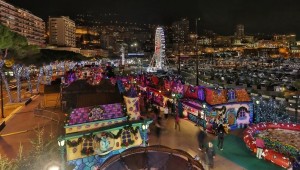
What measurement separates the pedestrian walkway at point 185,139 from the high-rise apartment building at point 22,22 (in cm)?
7845

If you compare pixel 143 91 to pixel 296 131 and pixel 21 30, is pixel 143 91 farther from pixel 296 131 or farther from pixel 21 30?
pixel 21 30

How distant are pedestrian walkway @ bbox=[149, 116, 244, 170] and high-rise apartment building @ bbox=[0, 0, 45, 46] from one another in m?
78.5

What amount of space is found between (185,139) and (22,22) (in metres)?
105

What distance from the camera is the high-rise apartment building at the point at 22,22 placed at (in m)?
84.4

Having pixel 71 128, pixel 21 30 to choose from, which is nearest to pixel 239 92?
pixel 71 128

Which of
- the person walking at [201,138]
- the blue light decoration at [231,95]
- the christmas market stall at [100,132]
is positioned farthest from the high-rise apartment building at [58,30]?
the christmas market stall at [100,132]

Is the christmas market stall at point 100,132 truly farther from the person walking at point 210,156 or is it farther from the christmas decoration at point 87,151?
the person walking at point 210,156

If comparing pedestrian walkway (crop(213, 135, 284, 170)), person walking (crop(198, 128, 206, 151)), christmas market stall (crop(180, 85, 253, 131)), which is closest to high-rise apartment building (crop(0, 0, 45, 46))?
christmas market stall (crop(180, 85, 253, 131))

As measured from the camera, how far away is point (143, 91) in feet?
73.8

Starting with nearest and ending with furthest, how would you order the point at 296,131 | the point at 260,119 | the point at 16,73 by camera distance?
the point at 296,131 → the point at 260,119 → the point at 16,73

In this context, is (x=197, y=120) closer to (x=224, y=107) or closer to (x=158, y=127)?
(x=224, y=107)

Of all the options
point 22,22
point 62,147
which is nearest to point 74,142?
point 62,147

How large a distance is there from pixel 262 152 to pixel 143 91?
45.0ft

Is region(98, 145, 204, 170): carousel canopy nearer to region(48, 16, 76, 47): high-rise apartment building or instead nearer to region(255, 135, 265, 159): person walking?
region(255, 135, 265, 159): person walking
